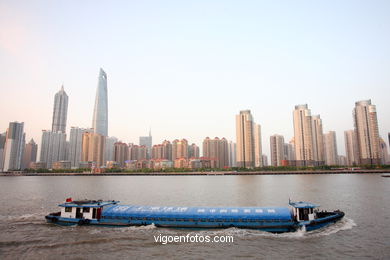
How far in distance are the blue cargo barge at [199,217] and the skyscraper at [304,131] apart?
176 meters

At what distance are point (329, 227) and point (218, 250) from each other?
14.1m

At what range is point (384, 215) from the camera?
36.8 metres

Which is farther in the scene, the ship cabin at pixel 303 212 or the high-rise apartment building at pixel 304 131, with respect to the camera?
the high-rise apartment building at pixel 304 131

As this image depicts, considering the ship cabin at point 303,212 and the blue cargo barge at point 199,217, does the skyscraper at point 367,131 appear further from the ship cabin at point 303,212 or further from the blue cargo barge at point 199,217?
the ship cabin at point 303,212

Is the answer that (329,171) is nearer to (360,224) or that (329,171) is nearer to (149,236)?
(360,224)

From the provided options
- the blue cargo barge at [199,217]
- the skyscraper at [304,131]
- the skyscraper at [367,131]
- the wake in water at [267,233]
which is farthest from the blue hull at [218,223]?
the skyscraper at [367,131]

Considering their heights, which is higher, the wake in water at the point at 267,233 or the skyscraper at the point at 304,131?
the skyscraper at the point at 304,131

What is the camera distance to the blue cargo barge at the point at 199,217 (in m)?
27.1

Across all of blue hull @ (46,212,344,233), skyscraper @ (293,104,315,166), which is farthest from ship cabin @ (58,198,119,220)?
skyscraper @ (293,104,315,166)

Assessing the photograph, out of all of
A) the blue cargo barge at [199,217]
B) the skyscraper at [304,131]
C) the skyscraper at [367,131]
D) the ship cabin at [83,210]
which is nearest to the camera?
the blue cargo barge at [199,217]

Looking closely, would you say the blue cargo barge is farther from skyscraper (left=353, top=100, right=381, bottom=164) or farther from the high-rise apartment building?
skyscraper (left=353, top=100, right=381, bottom=164)

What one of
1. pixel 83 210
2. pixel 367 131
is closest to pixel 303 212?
pixel 83 210

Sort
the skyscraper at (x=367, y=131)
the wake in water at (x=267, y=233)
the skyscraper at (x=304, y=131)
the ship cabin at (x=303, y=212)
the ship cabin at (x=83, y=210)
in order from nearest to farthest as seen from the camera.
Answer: the wake in water at (x=267, y=233), the ship cabin at (x=303, y=212), the ship cabin at (x=83, y=210), the skyscraper at (x=367, y=131), the skyscraper at (x=304, y=131)

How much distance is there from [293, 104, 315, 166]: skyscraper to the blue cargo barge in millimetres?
176088
